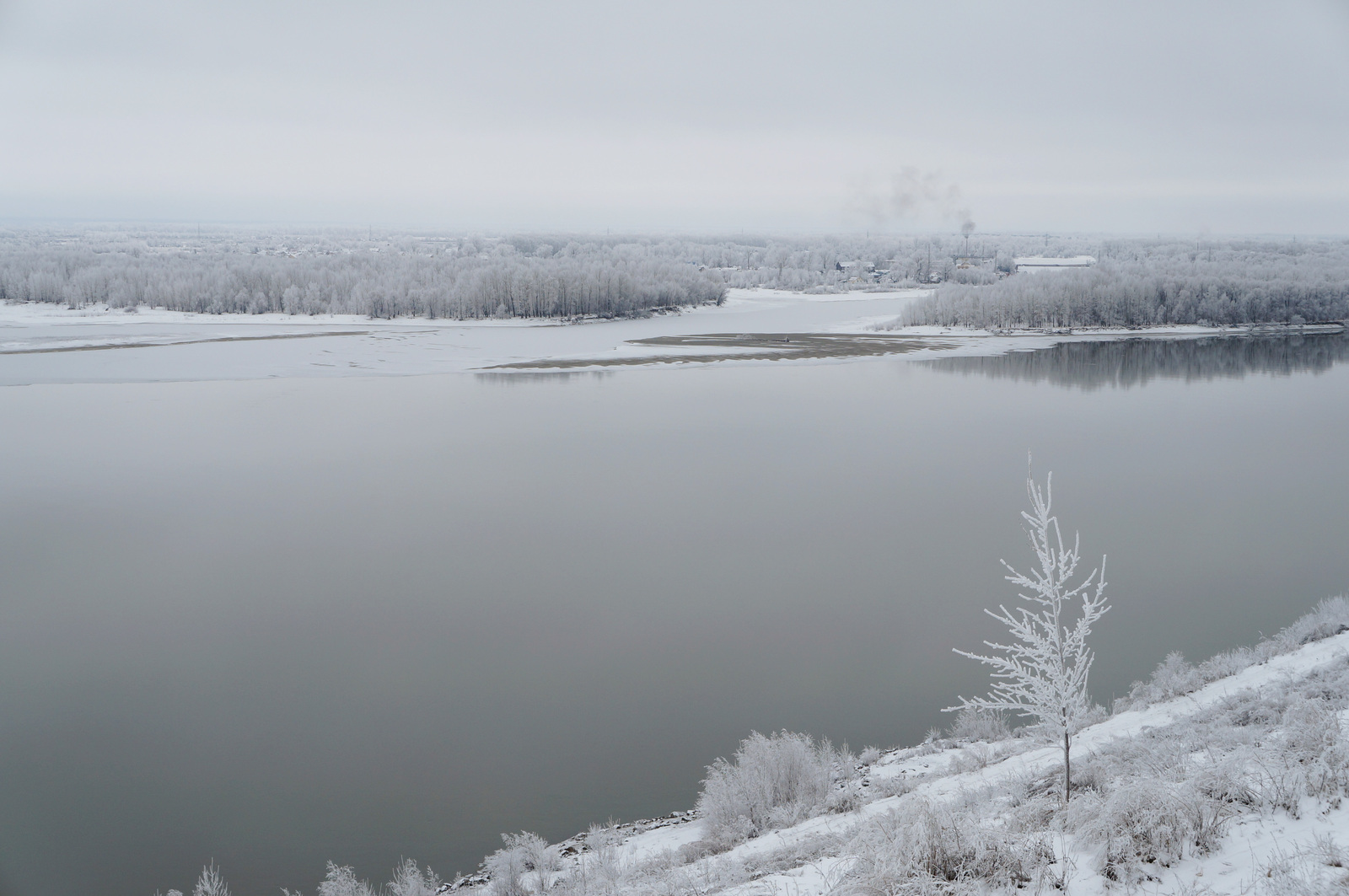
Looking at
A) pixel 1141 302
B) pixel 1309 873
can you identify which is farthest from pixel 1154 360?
pixel 1309 873

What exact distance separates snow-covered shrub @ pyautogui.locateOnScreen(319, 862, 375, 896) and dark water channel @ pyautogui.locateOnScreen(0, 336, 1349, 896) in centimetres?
29

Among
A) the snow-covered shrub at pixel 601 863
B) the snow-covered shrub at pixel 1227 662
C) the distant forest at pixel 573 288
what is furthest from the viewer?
the distant forest at pixel 573 288

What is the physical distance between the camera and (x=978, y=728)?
6.81 m

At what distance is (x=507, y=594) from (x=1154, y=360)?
27.8m

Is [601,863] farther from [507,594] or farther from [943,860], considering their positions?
[507,594]

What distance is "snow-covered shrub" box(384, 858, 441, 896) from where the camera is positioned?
5.09m

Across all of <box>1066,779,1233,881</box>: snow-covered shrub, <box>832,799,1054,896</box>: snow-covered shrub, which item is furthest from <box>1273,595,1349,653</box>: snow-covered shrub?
<box>832,799,1054,896</box>: snow-covered shrub

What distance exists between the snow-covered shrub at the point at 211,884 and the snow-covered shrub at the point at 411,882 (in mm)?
925

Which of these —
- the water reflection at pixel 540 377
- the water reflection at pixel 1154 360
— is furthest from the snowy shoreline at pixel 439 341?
the water reflection at pixel 1154 360

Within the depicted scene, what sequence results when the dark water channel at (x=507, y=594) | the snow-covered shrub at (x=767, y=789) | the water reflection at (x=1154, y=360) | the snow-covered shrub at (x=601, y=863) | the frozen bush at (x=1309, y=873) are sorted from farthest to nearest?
1. the water reflection at (x=1154, y=360)
2. the dark water channel at (x=507, y=594)
3. the snow-covered shrub at (x=767, y=789)
4. the snow-covered shrub at (x=601, y=863)
5. the frozen bush at (x=1309, y=873)

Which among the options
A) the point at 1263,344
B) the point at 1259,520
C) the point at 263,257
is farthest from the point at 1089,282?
the point at 263,257

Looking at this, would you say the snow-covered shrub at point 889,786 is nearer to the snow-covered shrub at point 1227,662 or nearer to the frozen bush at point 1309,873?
the snow-covered shrub at point 1227,662

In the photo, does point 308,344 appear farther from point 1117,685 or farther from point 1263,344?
point 1263,344

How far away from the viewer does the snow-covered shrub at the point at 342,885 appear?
199 inches
